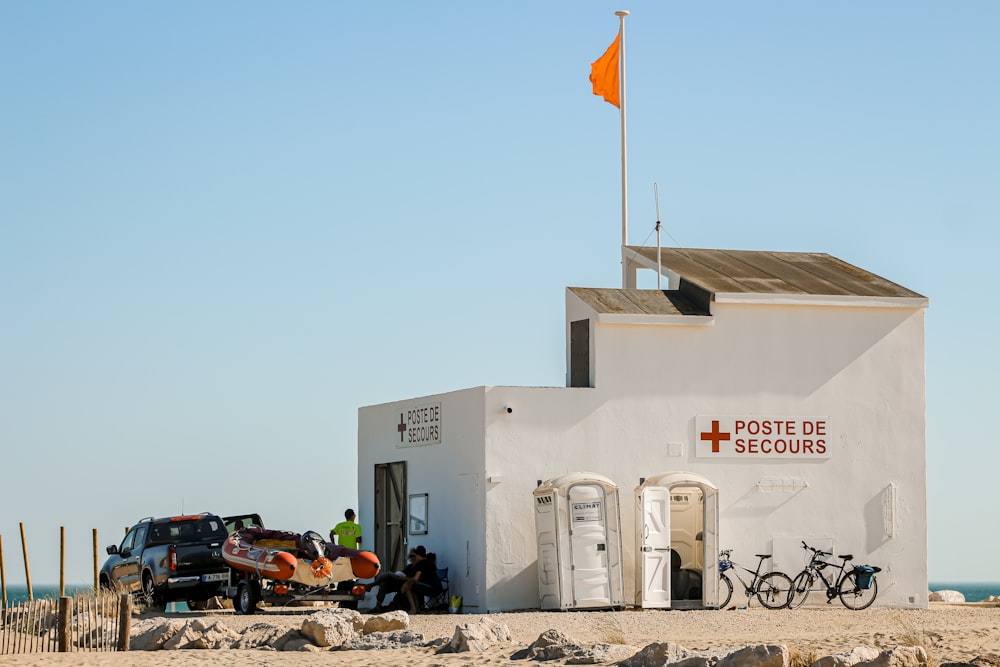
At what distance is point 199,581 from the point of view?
1022 inches

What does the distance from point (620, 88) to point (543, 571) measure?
412 inches

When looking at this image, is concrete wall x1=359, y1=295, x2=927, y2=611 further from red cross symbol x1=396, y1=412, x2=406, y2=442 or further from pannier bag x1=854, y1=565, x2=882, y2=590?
red cross symbol x1=396, y1=412, x2=406, y2=442

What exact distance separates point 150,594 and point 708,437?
31.0 ft

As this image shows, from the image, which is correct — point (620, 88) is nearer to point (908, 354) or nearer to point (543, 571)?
point (908, 354)

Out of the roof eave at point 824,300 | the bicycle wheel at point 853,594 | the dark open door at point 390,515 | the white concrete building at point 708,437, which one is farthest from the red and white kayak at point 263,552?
the bicycle wheel at point 853,594

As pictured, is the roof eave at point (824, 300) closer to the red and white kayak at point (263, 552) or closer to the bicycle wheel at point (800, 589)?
the bicycle wheel at point (800, 589)

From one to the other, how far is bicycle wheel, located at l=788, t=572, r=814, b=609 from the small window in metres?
5.93

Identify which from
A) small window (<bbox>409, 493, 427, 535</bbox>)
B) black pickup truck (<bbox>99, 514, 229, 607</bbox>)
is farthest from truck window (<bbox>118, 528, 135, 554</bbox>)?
small window (<bbox>409, 493, 427, 535</bbox>)

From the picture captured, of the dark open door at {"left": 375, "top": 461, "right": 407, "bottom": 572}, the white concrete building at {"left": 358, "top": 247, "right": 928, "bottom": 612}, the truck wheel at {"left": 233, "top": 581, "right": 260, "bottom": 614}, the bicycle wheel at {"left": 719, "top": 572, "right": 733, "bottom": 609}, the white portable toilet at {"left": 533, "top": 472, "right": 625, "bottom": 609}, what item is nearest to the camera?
the white portable toilet at {"left": 533, "top": 472, "right": 625, "bottom": 609}

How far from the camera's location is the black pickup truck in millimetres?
25938

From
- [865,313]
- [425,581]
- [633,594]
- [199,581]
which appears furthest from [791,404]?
[199,581]

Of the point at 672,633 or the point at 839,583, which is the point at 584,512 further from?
the point at 839,583

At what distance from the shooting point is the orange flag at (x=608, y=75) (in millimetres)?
30781

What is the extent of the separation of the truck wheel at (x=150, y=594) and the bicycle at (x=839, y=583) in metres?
10.2
